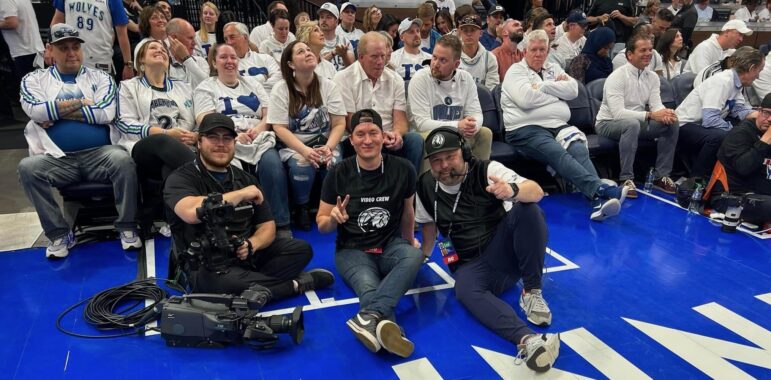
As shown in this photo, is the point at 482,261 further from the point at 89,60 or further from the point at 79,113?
the point at 89,60

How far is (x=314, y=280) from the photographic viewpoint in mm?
3312

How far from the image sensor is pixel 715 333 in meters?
2.90

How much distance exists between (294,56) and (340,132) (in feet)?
2.33

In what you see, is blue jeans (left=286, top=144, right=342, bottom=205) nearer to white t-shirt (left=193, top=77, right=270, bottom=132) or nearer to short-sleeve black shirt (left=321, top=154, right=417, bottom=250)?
white t-shirt (left=193, top=77, right=270, bottom=132)

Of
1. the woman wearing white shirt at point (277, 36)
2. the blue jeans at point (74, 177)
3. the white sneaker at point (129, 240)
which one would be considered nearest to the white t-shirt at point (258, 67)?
the woman wearing white shirt at point (277, 36)

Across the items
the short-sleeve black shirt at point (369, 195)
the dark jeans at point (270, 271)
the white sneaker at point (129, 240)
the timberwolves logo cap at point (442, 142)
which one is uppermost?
the timberwolves logo cap at point (442, 142)

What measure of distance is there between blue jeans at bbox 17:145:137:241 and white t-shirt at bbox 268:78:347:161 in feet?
3.76

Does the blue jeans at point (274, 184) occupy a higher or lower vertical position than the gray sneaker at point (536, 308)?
higher

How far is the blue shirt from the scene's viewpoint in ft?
12.4

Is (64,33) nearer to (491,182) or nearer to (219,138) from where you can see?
(219,138)

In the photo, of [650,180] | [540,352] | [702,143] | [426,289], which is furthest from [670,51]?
[540,352]

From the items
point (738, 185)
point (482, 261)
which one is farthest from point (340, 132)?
point (738, 185)

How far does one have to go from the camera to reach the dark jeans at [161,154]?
3.71m

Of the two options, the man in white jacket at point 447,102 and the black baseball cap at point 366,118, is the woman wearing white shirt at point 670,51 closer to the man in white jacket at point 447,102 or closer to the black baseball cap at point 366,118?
the man in white jacket at point 447,102
